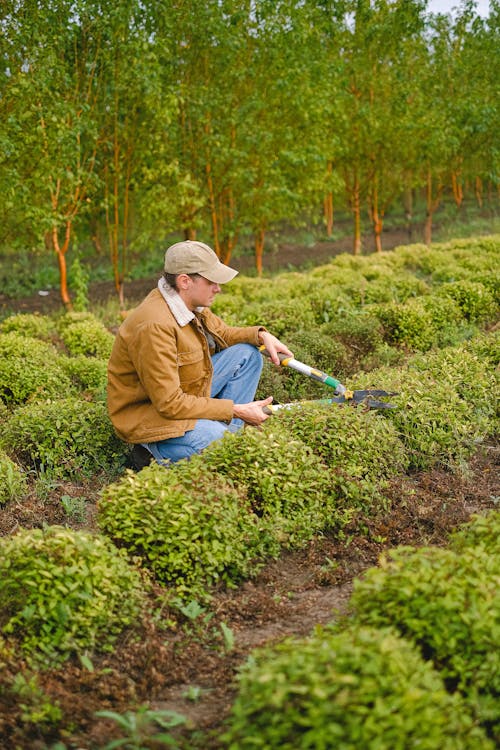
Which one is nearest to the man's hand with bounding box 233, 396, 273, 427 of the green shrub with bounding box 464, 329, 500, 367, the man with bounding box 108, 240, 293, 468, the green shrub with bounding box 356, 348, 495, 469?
the man with bounding box 108, 240, 293, 468

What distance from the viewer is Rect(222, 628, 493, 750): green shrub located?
2.10 metres

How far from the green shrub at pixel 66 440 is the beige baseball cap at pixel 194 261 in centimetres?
139

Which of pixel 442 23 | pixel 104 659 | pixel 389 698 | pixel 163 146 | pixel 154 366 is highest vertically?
pixel 442 23

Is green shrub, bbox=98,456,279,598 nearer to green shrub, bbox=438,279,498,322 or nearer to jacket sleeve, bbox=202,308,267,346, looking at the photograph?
jacket sleeve, bbox=202,308,267,346

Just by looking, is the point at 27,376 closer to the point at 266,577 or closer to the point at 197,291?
the point at 197,291

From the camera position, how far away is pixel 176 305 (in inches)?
168

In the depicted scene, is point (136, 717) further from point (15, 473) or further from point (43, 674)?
point (15, 473)

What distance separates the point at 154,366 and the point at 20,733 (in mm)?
2054

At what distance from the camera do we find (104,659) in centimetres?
295

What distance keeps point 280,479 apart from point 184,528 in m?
0.73

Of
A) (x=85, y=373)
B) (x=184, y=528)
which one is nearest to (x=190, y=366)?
(x=184, y=528)

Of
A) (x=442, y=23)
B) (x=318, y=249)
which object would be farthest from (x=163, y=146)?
(x=442, y=23)

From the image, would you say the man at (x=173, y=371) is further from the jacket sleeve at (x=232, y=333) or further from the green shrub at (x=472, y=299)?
the green shrub at (x=472, y=299)

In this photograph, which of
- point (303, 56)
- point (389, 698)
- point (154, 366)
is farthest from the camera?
point (303, 56)
